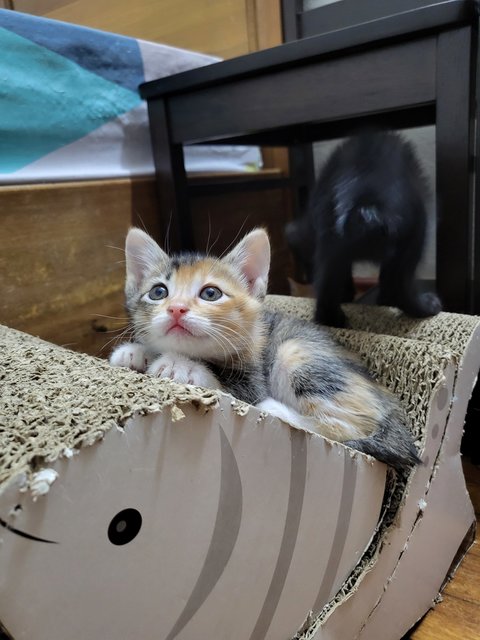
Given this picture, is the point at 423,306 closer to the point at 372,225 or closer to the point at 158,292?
the point at 372,225

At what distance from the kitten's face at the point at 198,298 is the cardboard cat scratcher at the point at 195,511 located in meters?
0.18

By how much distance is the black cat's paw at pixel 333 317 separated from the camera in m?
1.20

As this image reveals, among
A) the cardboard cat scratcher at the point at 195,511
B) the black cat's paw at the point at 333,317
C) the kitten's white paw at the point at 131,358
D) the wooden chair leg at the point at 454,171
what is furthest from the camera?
the black cat's paw at the point at 333,317

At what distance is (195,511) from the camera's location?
526 mm

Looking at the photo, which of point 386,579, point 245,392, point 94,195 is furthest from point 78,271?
point 386,579

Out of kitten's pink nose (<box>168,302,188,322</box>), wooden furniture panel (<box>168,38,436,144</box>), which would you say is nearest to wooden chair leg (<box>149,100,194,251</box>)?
wooden furniture panel (<box>168,38,436,144</box>)

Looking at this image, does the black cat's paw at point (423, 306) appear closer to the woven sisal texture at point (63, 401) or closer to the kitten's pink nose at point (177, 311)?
the kitten's pink nose at point (177, 311)

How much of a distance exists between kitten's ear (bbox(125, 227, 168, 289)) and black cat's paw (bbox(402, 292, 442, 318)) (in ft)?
1.81

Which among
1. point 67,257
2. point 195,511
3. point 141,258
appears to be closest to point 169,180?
point 67,257

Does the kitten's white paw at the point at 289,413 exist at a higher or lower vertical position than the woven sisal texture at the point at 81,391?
lower

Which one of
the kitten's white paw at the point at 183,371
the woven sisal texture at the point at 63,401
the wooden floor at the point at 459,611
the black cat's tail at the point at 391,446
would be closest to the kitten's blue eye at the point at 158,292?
the kitten's white paw at the point at 183,371

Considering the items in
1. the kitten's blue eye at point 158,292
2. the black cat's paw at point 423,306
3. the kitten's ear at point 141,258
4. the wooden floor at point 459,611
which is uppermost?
the kitten's ear at point 141,258

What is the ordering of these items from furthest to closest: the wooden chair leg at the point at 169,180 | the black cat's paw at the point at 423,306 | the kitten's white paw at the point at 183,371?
the wooden chair leg at the point at 169,180
the black cat's paw at the point at 423,306
the kitten's white paw at the point at 183,371

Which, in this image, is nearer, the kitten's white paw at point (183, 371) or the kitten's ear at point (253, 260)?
the kitten's white paw at point (183, 371)
